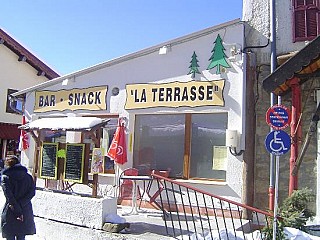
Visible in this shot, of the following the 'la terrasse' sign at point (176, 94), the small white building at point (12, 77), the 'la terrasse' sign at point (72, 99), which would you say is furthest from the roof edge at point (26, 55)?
the 'la terrasse' sign at point (176, 94)

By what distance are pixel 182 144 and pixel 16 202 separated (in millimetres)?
4226

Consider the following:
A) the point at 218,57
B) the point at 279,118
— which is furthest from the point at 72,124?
the point at 279,118

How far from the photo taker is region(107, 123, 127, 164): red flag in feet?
31.0

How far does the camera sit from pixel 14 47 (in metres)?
19.0

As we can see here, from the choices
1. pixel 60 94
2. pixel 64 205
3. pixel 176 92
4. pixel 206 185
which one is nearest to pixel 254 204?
pixel 206 185

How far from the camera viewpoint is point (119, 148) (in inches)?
373

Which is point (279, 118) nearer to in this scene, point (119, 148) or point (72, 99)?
point (119, 148)

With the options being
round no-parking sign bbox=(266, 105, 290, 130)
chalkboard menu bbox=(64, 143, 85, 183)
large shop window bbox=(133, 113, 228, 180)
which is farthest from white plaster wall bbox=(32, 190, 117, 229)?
round no-parking sign bbox=(266, 105, 290, 130)

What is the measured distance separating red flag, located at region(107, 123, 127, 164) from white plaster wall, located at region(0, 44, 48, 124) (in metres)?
11.1

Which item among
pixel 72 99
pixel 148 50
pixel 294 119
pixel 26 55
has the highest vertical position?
pixel 26 55

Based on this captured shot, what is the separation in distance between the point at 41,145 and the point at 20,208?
2.52 meters

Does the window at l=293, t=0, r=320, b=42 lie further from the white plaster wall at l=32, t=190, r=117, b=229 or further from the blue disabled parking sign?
the white plaster wall at l=32, t=190, r=117, b=229

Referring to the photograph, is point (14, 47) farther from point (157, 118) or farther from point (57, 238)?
point (57, 238)

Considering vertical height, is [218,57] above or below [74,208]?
above
